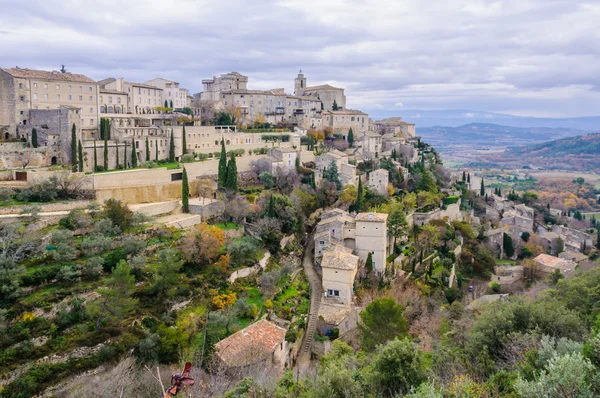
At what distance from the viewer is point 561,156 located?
16450cm

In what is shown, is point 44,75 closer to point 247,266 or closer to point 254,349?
point 247,266

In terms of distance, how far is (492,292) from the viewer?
107ft

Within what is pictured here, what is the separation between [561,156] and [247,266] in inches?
6832

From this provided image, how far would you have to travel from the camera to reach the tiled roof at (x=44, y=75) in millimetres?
34000

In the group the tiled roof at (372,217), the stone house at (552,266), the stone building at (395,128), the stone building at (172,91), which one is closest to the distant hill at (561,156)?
the stone building at (395,128)

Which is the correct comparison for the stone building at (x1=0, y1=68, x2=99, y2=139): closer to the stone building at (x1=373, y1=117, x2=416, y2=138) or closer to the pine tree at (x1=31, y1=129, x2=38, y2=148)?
the pine tree at (x1=31, y1=129, x2=38, y2=148)

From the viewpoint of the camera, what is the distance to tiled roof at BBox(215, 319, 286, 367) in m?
17.1

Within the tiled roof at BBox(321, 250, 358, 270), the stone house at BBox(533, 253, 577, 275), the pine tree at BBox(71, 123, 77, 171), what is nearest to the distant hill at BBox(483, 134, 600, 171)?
the stone house at BBox(533, 253, 577, 275)

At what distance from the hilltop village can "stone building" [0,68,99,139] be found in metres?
0.15

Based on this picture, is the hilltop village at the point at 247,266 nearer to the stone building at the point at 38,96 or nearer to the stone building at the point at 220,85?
the stone building at the point at 38,96

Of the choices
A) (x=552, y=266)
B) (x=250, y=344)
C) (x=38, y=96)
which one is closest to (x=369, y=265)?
(x=250, y=344)

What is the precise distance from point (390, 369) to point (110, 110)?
37682 millimetres

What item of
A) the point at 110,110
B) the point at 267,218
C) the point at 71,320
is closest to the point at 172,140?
the point at 110,110

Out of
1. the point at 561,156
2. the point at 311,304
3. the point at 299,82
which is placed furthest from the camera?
the point at 561,156
